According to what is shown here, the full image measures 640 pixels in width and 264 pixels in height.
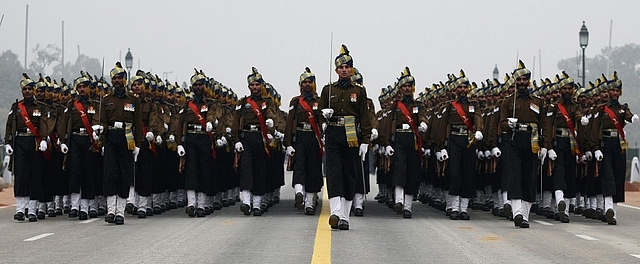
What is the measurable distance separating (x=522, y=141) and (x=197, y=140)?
5587 millimetres

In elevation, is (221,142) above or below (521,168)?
above

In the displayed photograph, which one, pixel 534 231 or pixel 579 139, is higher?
pixel 579 139

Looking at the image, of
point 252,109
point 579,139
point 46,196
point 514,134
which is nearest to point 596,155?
point 579,139

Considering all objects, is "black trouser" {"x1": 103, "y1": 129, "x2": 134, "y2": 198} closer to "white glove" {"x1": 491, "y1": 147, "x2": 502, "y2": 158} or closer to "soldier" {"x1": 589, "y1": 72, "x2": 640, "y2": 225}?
"white glove" {"x1": 491, "y1": 147, "x2": 502, "y2": 158}

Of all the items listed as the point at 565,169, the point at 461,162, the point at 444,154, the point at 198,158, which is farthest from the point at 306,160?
the point at 565,169

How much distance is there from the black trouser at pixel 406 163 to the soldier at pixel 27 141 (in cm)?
567

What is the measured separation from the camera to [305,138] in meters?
20.3

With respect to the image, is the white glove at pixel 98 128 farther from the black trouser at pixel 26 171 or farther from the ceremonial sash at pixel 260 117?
the ceremonial sash at pixel 260 117

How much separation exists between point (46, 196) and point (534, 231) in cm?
793

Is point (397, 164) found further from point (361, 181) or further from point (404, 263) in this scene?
point (404, 263)

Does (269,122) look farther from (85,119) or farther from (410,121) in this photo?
(85,119)

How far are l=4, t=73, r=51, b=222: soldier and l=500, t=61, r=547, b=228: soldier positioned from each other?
23.6ft

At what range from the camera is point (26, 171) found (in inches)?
765

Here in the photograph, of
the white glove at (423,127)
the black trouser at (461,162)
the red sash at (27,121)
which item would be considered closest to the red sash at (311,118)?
the white glove at (423,127)
